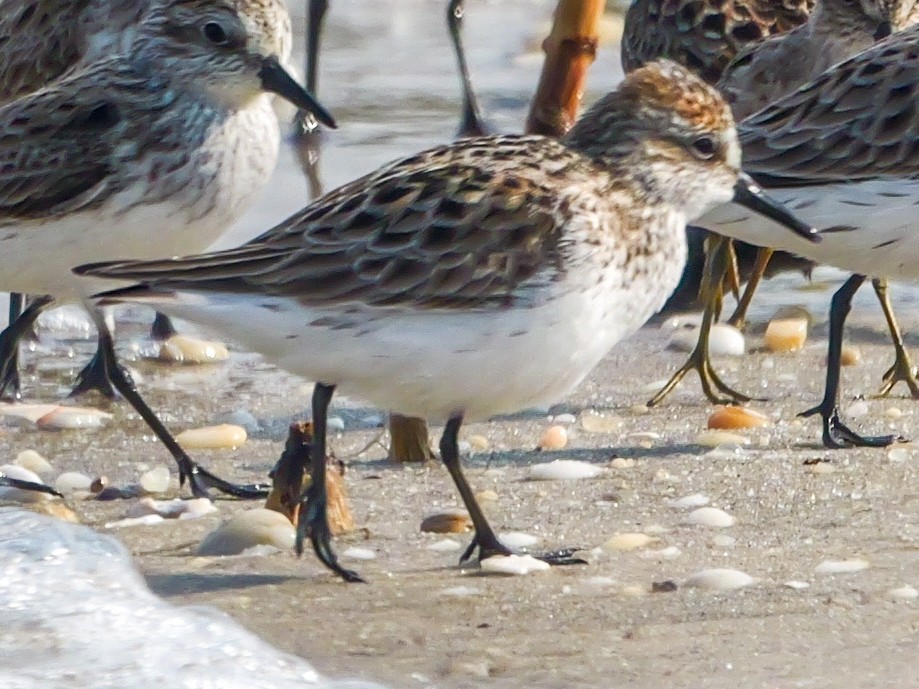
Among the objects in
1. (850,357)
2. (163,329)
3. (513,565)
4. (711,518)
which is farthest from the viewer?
(163,329)

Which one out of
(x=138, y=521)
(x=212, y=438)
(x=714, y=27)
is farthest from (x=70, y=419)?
(x=714, y=27)

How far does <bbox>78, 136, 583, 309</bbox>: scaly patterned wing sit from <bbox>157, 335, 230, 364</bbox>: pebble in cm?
229

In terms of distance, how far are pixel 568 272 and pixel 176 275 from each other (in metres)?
0.91

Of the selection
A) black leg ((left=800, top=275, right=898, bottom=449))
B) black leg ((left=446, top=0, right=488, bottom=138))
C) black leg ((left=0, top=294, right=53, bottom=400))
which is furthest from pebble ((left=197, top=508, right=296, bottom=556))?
black leg ((left=446, top=0, right=488, bottom=138))

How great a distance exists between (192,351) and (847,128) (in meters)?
2.40

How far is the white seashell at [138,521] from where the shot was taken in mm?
5633

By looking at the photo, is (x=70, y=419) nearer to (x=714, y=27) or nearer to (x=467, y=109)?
(x=714, y=27)

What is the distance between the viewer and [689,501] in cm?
567

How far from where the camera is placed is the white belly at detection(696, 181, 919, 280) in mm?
6266

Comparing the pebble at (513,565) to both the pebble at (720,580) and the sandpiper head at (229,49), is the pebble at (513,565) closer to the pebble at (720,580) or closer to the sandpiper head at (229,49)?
the pebble at (720,580)

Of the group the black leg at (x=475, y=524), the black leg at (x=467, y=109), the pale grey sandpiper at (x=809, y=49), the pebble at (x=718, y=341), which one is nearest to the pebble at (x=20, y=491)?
the black leg at (x=475, y=524)

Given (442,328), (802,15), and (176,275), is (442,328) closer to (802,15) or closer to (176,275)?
(176,275)

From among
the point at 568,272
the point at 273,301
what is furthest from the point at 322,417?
the point at 568,272

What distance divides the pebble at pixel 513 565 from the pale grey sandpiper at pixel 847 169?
1.44m
